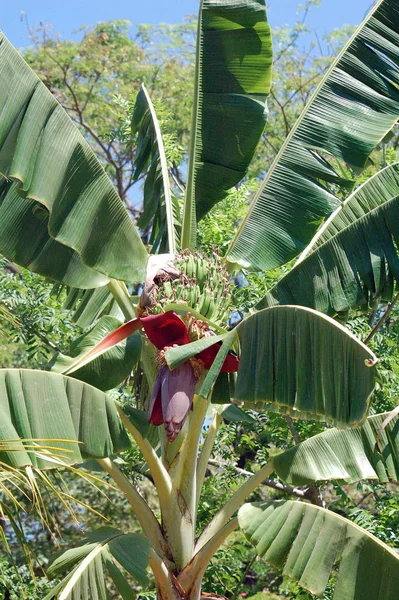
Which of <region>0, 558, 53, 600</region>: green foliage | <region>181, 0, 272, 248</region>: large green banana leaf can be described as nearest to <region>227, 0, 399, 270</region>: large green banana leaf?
<region>181, 0, 272, 248</region>: large green banana leaf

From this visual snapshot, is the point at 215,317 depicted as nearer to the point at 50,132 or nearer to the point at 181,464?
the point at 181,464

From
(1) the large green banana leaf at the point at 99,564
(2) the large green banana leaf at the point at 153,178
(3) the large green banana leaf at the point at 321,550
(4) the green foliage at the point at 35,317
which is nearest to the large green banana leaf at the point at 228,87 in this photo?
(2) the large green banana leaf at the point at 153,178

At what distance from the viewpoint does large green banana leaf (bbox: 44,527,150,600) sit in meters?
3.81

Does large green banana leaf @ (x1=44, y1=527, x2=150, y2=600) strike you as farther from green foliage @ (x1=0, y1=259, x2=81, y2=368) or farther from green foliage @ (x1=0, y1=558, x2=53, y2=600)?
green foliage @ (x1=0, y1=259, x2=81, y2=368)

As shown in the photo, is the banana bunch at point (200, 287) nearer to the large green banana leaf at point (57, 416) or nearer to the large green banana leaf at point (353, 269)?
the large green banana leaf at point (353, 269)

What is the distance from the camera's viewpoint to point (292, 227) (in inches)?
202

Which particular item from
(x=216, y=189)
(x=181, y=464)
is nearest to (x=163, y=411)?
(x=181, y=464)

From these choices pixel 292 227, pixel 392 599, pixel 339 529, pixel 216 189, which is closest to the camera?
pixel 392 599

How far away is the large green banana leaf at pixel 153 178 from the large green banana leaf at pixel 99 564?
209cm

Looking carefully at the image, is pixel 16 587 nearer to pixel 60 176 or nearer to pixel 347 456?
pixel 347 456

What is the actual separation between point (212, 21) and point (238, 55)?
302 millimetres

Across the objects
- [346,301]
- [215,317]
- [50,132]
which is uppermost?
[50,132]

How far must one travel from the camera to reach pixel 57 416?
3949 millimetres

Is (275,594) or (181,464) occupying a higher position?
(181,464)
